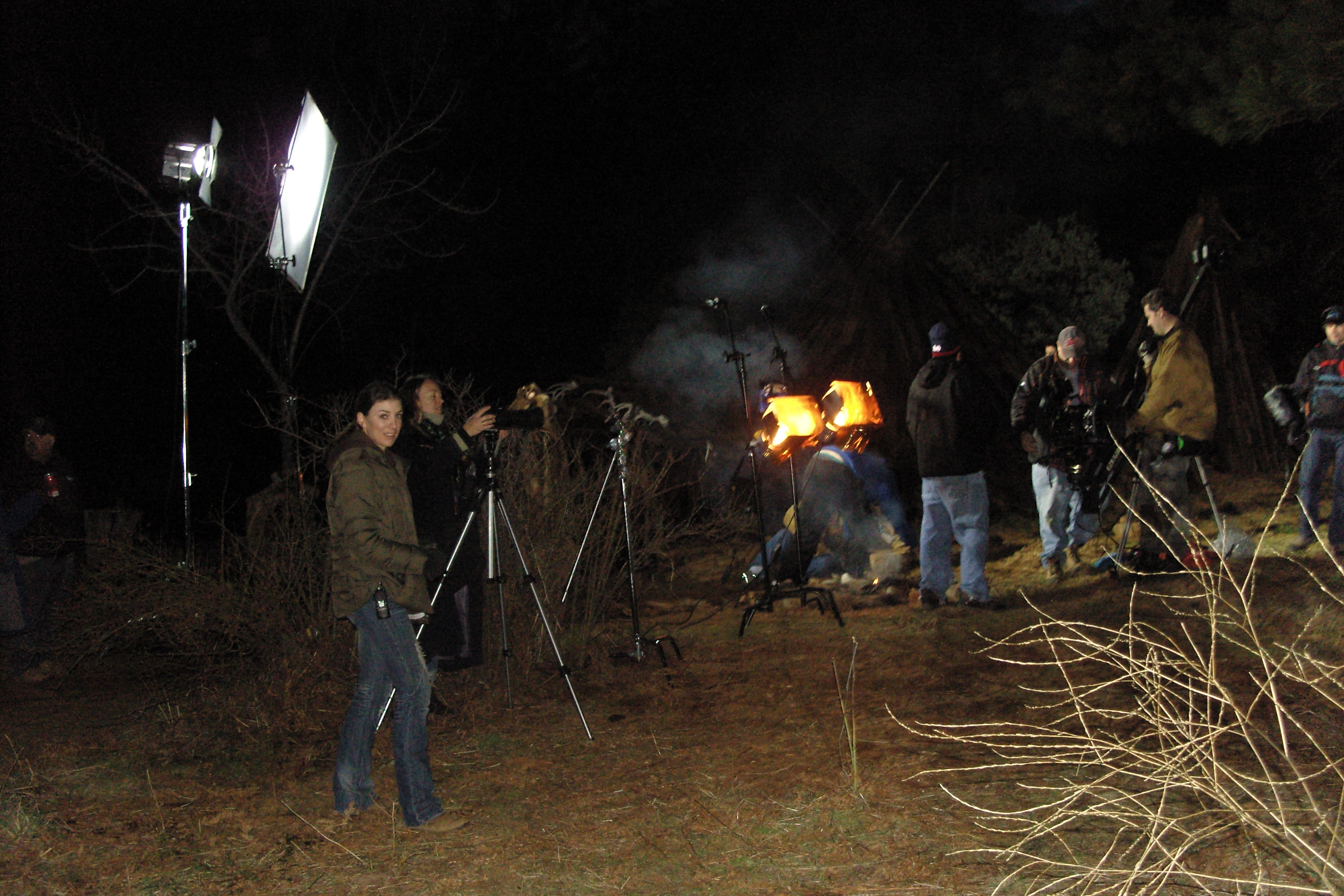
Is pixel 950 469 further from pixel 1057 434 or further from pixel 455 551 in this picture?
pixel 455 551

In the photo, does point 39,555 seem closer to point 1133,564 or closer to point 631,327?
point 1133,564

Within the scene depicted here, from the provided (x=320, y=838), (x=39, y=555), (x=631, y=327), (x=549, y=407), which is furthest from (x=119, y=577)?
(x=631, y=327)

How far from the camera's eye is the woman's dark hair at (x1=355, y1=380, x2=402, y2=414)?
156 inches

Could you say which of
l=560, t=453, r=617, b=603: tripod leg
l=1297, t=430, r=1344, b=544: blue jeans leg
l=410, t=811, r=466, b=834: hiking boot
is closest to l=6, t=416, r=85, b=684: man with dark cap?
l=560, t=453, r=617, b=603: tripod leg

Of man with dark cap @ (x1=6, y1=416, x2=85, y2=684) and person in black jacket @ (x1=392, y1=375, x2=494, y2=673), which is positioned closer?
person in black jacket @ (x1=392, y1=375, x2=494, y2=673)

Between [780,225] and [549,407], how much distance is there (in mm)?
8089

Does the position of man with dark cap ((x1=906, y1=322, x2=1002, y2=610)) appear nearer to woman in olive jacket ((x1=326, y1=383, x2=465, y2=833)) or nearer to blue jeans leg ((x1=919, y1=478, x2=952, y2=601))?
blue jeans leg ((x1=919, y1=478, x2=952, y2=601))

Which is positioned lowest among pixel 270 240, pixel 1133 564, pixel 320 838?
pixel 320 838

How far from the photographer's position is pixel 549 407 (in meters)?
6.74

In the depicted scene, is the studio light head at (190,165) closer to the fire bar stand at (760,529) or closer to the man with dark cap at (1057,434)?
the fire bar stand at (760,529)

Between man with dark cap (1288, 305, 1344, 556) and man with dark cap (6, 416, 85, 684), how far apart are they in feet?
24.8

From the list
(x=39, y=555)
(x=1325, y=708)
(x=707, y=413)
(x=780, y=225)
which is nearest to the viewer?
(x=1325, y=708)

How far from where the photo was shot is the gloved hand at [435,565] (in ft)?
13.2

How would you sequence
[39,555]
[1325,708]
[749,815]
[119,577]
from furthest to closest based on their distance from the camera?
[39,555], [119,577], [1325,708], [749,815]
